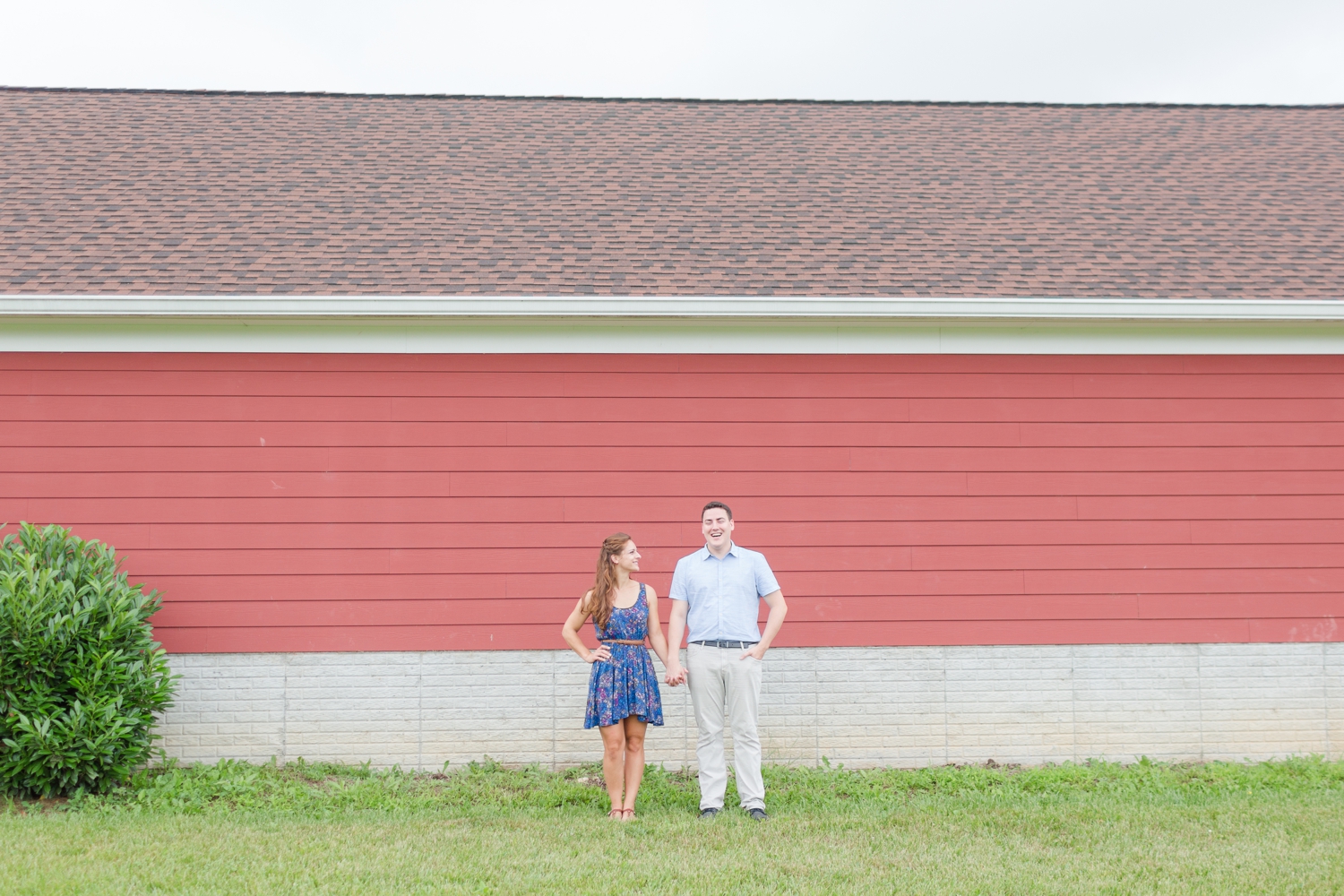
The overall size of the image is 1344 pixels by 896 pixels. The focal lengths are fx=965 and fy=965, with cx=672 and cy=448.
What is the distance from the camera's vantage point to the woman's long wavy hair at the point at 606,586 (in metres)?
5.10

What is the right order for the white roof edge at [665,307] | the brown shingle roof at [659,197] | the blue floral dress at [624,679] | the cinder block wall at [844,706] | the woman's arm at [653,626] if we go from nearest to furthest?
the blue floral dress at [624,679]
the woman's arm at [653,626]
the white roof edge at [665,307]
the cinder block wall at [844,706]
the brown shingle roof at [659,197]

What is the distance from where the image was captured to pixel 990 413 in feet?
21.2

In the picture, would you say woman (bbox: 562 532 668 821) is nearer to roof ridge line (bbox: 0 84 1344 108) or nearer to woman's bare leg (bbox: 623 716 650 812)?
woman's bare leg (bbox: 623 716 650 812)

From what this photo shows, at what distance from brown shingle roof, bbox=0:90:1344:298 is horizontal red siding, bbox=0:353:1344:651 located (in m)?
0.59

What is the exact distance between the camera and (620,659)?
16.8 ft

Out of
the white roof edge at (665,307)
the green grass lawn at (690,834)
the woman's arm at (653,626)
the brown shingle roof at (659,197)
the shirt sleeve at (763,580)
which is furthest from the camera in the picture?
the brown shingle roof at (659,197)

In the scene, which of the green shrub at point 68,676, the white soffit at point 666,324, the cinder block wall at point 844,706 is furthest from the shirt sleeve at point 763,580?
the green shrub at point 68,676

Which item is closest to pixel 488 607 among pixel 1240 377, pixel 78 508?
pixel 78 508

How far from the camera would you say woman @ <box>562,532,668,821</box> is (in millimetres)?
5098

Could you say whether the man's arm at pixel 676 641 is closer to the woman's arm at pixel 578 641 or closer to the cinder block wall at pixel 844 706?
the woman's arm at pixel 578 641

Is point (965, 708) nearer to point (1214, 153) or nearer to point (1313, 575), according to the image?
point (1313, 575)

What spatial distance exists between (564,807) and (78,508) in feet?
11.9

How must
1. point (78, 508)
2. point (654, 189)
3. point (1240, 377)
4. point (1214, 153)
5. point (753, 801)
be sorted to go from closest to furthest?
point (753, 801) < point (78, 508) < point (1240, 377) < point (654, 189) < point (1214, 153)

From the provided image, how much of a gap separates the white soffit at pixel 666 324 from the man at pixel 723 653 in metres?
1.56
